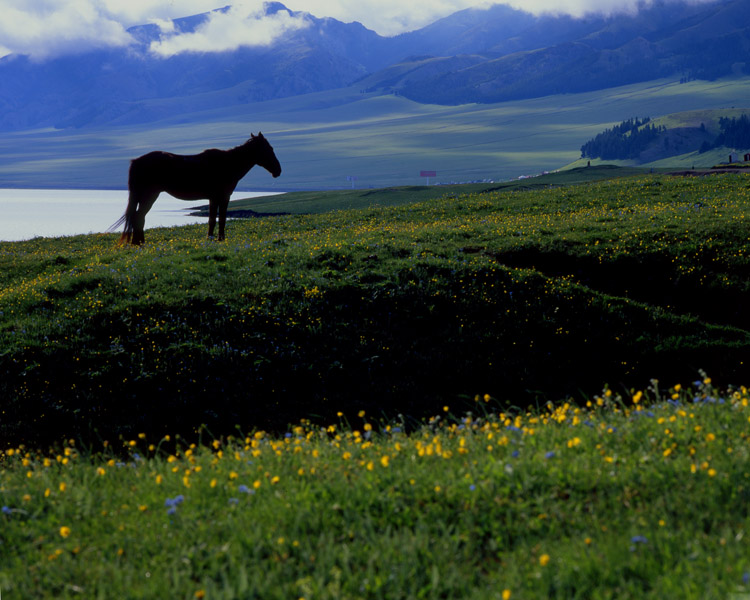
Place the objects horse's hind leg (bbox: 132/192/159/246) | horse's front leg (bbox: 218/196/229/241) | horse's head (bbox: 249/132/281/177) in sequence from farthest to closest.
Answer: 1. horse's front leg (bbox: 218/196/229/241)
2. horse's head (bbox: 249/132/281/177)
3. horse's hind leg (bbox: 132/192/159/246)

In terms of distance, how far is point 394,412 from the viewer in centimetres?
1397

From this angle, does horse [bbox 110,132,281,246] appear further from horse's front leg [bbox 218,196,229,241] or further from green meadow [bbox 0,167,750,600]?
green meadow [bbox 0,167,750,600]

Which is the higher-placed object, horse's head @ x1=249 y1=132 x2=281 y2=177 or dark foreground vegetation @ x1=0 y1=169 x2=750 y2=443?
horse's head @ x1=249 y1=132 x2=281 y2=177

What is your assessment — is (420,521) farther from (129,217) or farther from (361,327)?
(129,217)

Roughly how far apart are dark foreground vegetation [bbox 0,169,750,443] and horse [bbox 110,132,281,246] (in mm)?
5136

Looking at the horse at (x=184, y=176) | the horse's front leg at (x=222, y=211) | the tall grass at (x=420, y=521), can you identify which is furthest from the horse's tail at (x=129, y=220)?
the tall grass at (x=420, y=521)

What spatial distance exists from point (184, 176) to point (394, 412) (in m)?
17.9

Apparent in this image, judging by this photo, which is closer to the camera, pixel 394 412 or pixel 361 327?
pixel 394 412

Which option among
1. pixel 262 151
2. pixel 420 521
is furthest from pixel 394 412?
pixel 262 151

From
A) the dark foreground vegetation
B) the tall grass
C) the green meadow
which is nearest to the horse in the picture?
the green meadow

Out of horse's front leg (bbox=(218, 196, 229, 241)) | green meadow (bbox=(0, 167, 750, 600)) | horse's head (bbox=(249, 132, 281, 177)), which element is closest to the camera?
green meadow (bbox=(0, 167, 750, 600))

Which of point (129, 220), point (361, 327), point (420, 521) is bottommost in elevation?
point (420, 521)

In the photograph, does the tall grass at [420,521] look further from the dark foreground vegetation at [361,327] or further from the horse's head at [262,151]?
the horse's head at [262,151]

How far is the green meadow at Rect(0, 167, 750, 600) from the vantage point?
17.8 feet
